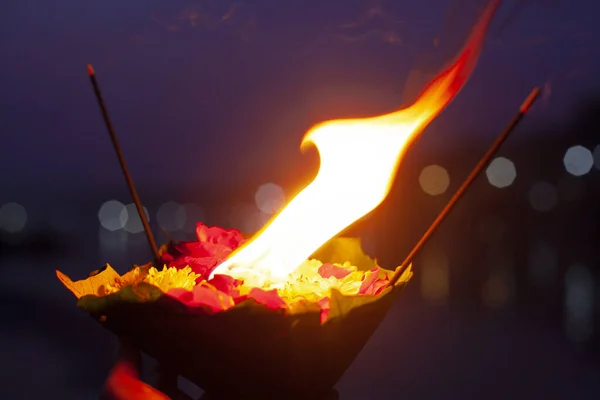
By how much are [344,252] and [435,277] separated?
1677 cm

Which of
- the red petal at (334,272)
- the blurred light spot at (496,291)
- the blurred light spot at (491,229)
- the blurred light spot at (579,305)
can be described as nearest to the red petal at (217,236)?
the red petal at (334,272)

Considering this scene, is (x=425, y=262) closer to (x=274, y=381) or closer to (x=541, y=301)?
(x=541, y=301)

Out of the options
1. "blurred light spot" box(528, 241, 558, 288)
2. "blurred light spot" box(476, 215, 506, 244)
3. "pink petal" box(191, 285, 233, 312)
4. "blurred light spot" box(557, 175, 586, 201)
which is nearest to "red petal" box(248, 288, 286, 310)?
"pink petal" box(191, 285, 233, 312)

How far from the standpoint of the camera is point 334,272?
6.07 feet

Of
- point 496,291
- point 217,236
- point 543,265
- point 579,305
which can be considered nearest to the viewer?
point 217,236

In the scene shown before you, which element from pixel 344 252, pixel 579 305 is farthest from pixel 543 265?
pixel 344 252

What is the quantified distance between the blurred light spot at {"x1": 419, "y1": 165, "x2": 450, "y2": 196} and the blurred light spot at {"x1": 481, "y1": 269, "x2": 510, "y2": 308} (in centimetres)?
4483

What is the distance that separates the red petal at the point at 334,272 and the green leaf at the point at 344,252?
260mm

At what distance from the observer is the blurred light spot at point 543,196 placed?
52.5m

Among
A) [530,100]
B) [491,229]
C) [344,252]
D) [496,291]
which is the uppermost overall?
[491,229]

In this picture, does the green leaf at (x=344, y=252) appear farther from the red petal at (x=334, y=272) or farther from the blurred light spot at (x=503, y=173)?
the blurred light spot at (x=503, y=173)

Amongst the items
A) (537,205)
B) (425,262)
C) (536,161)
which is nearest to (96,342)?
(425,262)

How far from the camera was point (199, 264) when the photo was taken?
1816mm

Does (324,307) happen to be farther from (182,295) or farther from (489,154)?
→ (489,154)
